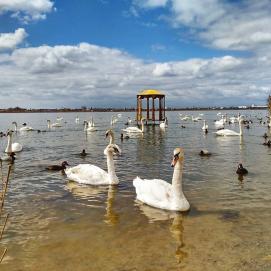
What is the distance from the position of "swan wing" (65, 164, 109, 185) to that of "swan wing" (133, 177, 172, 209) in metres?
2.87

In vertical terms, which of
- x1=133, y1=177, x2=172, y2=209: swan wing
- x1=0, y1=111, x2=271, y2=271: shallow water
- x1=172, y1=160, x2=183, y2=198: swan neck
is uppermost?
x1=172, y1=160, x2=183, y2=198: swan neck

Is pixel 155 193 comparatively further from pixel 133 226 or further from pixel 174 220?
pixel 133 226

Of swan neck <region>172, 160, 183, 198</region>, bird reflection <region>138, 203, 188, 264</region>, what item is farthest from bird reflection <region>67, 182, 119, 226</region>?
swan neck <region>172, 160, 183, 198</region>

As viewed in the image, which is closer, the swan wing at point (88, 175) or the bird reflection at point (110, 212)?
the bird reflection at point (110, 212)

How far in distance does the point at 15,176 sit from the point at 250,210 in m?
10.7

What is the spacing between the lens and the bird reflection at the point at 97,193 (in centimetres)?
1152

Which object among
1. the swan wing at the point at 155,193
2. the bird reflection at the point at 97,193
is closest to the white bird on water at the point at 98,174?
the bird reflection at the point at 97,193

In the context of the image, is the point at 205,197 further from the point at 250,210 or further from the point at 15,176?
the point at 15,176

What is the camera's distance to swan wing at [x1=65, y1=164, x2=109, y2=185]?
51.1 feet

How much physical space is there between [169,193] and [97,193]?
11.0ft

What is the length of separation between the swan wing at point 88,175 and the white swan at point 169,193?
3024 mm

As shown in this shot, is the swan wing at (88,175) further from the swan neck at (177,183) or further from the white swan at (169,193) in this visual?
the swan neck at (177,183)

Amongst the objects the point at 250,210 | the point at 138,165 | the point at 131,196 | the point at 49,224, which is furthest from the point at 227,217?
the point at 138,165

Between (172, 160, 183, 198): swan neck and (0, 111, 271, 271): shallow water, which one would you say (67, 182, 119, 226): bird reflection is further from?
(172, 160, 183, 198): swan neck
